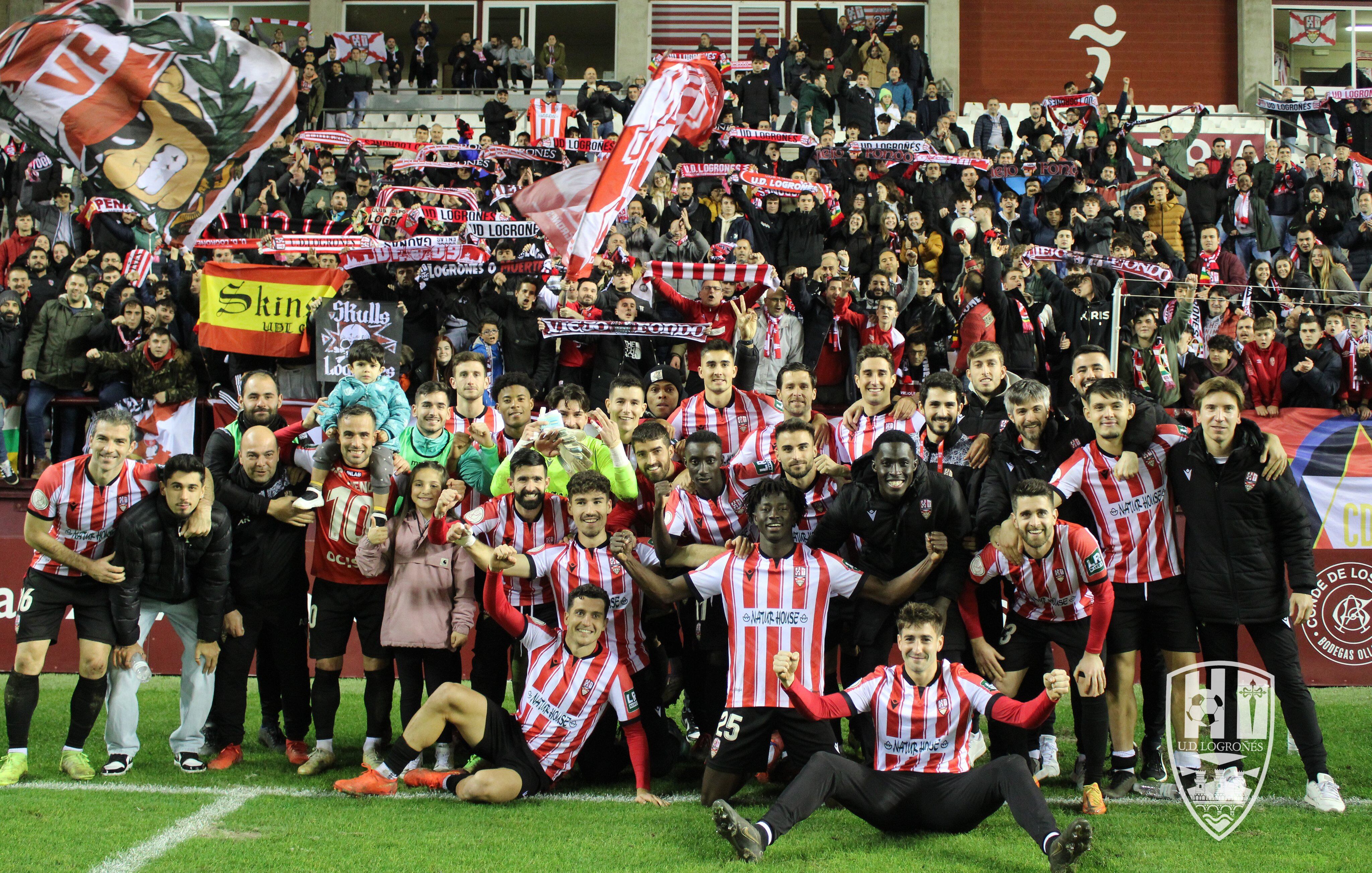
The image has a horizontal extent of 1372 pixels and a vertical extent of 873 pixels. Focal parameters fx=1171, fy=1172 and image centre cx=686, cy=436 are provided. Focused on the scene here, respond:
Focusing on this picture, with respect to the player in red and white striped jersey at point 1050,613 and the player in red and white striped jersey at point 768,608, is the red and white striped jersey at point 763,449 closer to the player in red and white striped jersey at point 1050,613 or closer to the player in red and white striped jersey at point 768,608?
the player in red and white striped jersey at point 768,608

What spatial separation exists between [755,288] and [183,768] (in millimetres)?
7316

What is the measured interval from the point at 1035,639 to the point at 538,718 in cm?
280

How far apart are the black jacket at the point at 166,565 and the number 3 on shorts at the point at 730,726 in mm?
3137

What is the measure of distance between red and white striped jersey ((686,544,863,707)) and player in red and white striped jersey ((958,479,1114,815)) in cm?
81

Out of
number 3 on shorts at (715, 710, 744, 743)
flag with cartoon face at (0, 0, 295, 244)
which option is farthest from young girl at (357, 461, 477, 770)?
flag with cartoon face at (0, 0, 295, 244)

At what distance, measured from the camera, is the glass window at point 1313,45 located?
27656 millimetres

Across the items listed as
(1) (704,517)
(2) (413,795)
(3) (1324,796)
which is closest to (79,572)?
(2) (413,795)

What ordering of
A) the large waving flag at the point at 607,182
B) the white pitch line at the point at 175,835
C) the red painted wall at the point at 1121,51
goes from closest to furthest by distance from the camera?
the white pitch line at the point at 175,835
the large waving flag at the point at 607,182
the red painted wall at the point at 1121,51

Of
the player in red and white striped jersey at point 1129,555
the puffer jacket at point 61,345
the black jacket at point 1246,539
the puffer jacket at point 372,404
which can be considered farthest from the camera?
the puffer jacket at point 61,345

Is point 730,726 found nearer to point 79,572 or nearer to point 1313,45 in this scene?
point 79,572

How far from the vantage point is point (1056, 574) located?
6.35 metres

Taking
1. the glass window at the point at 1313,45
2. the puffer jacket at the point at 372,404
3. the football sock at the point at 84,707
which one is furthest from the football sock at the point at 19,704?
the glass window at the point at 1313,45

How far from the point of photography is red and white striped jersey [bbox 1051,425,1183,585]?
21.6ft

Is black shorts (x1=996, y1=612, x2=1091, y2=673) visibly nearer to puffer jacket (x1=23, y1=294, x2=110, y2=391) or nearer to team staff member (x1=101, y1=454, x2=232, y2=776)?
team staff member (x1=101, y1=454, x2=232, y2=776)
